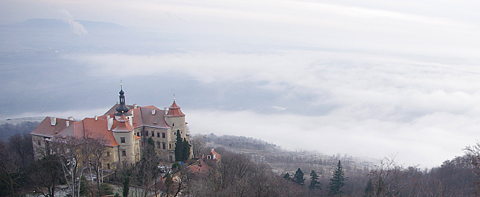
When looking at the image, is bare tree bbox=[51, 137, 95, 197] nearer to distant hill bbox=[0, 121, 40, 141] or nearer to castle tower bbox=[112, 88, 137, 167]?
castle tower bbox=[112, 88, 137, 167]

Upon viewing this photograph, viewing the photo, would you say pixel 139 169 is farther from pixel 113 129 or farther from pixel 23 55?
pixel 23 55

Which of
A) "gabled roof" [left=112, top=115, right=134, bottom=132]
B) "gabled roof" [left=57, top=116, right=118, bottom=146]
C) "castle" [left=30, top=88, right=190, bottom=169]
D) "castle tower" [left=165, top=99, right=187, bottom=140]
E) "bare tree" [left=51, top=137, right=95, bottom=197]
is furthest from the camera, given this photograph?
"castle tower" [left=165, top=99, right=187, bottom=140]

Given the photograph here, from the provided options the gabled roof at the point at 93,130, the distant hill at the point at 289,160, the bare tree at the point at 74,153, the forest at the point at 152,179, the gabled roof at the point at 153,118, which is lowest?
the distant hill at the point at 289,160

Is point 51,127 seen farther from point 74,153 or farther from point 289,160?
point 289,160

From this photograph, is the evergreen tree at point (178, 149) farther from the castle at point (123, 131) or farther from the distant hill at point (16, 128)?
the distant hill at point (16, 128)

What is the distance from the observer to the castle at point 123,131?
37.0 metres

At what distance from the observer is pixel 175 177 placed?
1318 inches

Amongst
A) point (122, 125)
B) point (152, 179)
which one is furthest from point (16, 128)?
point (152, 179)

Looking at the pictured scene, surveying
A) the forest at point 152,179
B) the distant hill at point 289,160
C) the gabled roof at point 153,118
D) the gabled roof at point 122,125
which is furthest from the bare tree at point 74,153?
the distant hill at point 289,160

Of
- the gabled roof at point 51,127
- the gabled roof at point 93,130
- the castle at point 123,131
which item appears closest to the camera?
the gabled roof at point 93,130

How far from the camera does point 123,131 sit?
123 ft

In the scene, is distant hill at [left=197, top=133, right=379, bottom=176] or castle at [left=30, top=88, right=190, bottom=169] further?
distant hill at [left=197, top=133, right=379, bottom=176]

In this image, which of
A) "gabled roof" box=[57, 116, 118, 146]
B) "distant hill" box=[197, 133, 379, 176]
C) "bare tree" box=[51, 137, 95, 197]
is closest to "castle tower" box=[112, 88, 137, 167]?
"gabled roof" box=[57, 116, 118, 146]

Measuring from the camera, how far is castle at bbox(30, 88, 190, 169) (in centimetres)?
3703
